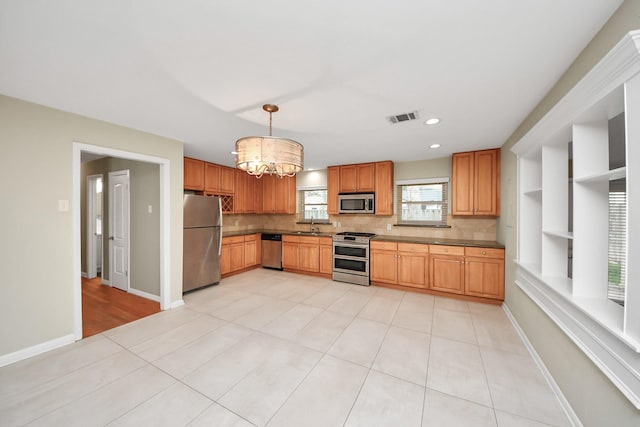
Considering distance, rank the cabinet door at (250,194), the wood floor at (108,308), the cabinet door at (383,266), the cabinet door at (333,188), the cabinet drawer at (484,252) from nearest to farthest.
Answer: the wood floor at (108,308)
the cabinet drawer at (484,252)
the cabinet door at (383,266)
the cabinet door at (333,188)
the cabinet door at (250,194)

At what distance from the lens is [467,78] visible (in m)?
1.87

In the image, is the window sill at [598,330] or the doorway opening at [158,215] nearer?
the window sill at [598,330]

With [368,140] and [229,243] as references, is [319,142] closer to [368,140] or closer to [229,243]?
[368,140]

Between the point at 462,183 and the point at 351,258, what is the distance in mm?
2385

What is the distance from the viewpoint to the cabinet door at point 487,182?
379 centimetres

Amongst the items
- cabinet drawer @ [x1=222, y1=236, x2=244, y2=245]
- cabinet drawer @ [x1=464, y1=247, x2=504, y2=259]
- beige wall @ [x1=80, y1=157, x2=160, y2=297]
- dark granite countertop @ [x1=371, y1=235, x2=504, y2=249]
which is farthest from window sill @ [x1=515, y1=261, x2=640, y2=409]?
cabinet drawer @ [x1=222, y1=236, x2=244, y2=245]

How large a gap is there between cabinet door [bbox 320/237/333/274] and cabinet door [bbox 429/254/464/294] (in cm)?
192

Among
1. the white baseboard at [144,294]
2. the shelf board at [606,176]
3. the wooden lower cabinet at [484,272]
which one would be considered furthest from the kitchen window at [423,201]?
the white baseboard at [144,294]

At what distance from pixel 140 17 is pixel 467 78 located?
2.21m

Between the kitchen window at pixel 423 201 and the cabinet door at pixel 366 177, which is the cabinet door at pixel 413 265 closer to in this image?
the kitchen window at pixel 423 201

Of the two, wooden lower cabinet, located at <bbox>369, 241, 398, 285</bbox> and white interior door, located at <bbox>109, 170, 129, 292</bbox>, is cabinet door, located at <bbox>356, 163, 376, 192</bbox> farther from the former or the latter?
white interior door, located at <bbox>109, 170, 129, 292</bbox>

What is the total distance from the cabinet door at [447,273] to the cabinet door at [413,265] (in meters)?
0.10

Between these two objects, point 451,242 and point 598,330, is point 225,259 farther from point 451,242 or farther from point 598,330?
point 598,330

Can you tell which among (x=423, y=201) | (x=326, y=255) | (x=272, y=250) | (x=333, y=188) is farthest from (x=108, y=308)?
(x=423, y=201)
